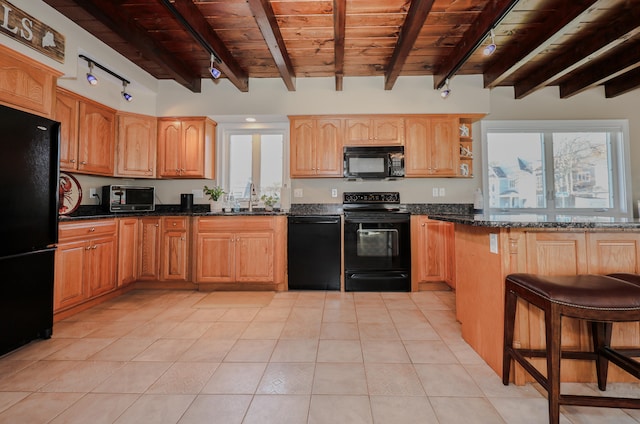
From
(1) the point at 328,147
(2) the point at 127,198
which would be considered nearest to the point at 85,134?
(2) the point at 127,198

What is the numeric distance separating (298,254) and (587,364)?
7.98ft

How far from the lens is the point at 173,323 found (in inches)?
90.9

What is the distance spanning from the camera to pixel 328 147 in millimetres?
3473

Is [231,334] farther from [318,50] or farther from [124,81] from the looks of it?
[124,81]

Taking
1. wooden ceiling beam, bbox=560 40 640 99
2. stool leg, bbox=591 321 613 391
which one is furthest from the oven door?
wooden ceiling beam, bbox=560 40 640 99

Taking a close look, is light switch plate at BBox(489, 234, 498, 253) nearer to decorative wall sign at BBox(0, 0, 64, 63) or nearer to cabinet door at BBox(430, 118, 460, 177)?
cabinet door at BBox(430, 118, 460, 177)

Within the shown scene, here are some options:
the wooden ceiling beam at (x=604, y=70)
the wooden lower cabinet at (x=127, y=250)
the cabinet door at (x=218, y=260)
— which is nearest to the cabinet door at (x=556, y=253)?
the wooden ceiling beam at (x=604, y=70)

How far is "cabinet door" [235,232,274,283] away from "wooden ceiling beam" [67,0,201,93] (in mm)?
1979

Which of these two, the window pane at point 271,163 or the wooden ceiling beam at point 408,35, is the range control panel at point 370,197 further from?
the wooden ceiling beam at point 408,35

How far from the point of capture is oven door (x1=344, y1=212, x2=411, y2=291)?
314 centimetres

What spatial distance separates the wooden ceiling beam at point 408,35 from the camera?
80.9 inches

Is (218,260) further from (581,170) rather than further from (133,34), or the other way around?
(581,170)

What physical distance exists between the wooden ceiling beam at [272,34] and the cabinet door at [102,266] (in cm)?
247

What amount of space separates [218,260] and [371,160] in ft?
7.17
